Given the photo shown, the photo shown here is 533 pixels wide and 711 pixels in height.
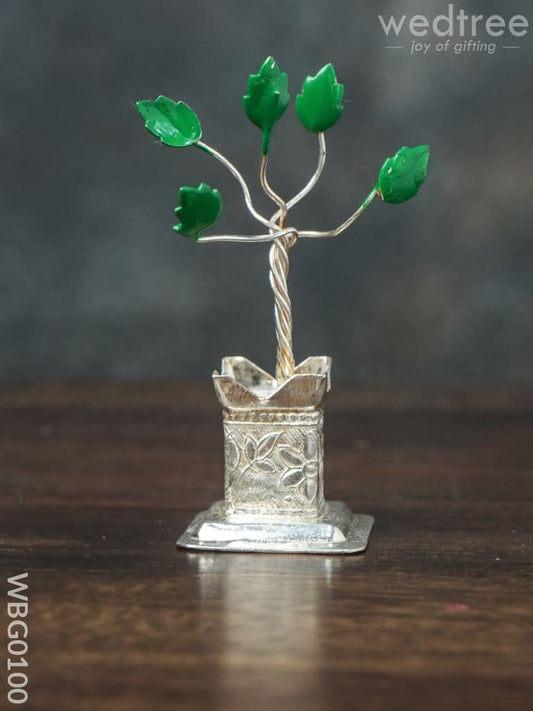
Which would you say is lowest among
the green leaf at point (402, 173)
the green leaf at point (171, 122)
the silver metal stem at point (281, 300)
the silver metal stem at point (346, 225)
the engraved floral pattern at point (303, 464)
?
the engraved floral pattern at point (303, 464)

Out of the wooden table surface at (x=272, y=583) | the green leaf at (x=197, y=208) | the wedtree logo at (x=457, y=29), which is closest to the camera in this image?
the wooden table surface at (x=272, y=583)

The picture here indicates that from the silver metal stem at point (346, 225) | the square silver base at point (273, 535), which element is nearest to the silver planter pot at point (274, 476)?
the square silver base at point (273, 535)

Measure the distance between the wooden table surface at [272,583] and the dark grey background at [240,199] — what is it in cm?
57

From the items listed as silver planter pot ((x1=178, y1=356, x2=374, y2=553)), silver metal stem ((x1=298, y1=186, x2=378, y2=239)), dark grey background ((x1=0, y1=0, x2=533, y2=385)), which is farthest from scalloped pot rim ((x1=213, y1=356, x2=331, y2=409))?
dark grey background ((x1=0, y1=0, x2=533, y2=385))

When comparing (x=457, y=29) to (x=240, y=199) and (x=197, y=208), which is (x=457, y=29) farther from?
(x=197, y=208)

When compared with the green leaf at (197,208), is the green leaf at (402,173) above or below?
above

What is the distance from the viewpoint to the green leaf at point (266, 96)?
1050 millimetres

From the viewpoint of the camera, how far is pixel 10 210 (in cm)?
221

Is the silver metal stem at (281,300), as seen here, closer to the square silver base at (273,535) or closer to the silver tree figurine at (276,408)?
the silver tree figurine at (276,408)

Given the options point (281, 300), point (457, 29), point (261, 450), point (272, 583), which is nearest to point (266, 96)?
point (281, 300)

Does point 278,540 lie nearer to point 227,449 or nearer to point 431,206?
point 227,449

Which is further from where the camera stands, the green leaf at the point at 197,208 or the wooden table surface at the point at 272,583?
the green leaf at the point at 197,208

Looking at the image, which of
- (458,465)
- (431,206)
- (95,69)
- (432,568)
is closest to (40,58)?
(95,69)

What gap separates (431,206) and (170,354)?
511 mm
